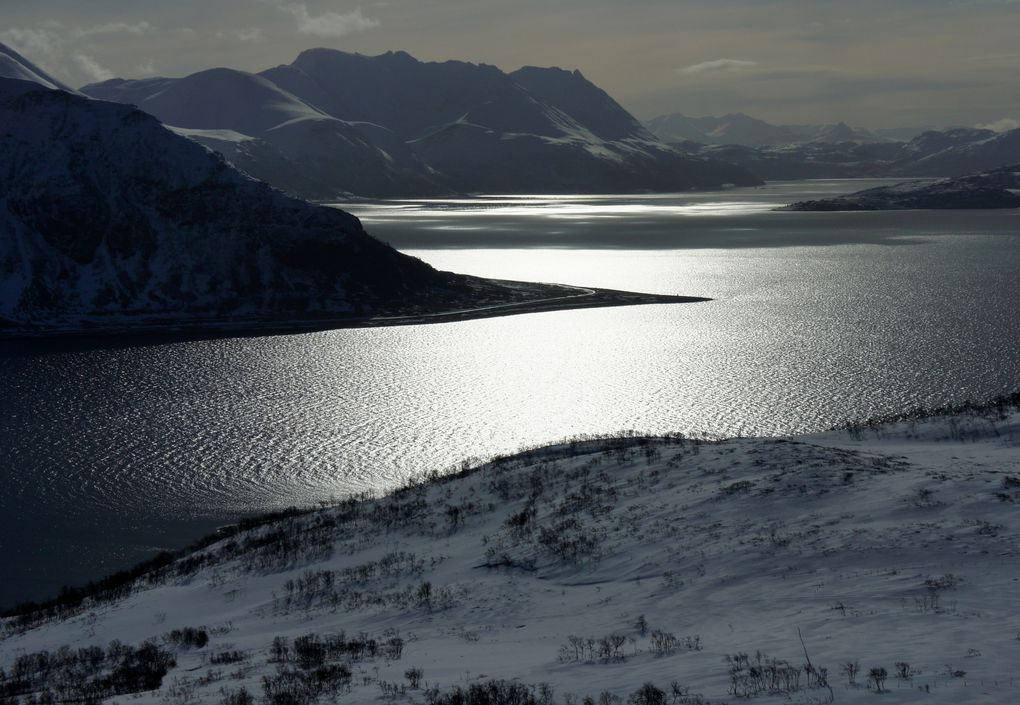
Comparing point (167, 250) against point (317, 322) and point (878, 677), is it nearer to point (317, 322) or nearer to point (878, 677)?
point (317, 322)

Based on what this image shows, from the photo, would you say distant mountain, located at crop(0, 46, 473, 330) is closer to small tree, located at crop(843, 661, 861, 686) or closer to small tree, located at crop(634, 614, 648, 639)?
small tree, located at crop(634, 614, 648, 639)

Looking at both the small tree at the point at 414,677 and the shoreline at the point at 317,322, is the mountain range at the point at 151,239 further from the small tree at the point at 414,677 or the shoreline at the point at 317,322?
the small tree at the point at 414,677

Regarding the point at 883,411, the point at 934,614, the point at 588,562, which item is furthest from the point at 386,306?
the point at 934,614

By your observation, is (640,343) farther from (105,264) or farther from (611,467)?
(105,264)

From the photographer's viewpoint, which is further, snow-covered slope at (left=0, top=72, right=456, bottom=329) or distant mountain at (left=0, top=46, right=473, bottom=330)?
snow-covered slope at (left=0, top=72, right=456, bottom=329)

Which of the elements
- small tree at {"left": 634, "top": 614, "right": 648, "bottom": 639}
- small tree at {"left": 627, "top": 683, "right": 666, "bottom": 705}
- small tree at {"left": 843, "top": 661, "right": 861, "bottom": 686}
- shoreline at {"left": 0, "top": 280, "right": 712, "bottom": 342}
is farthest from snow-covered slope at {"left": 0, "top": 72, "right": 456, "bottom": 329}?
small tree at {"left": 843, "top": 661, "right": 861, "bottom": 686}

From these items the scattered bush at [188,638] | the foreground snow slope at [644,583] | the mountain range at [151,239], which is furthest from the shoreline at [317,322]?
the scattered bush at [188,638]

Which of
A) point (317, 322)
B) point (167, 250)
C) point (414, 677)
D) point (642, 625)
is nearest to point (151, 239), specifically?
point (167, 250)
